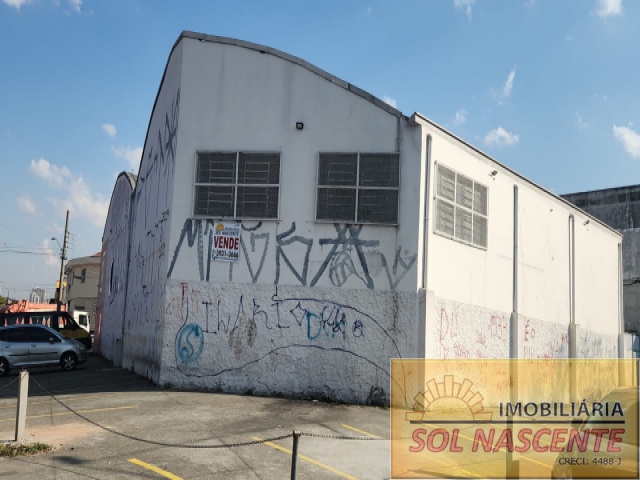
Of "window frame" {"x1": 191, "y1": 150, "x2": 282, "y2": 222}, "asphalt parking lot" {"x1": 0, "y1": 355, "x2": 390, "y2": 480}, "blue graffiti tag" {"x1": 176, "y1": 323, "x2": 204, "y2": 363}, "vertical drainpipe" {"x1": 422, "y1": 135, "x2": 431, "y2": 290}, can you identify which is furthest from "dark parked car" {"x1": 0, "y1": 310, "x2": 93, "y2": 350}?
"vertical drainpipe" {"x1": 422, "y1": 135, "x2": 431, "y2": 290}

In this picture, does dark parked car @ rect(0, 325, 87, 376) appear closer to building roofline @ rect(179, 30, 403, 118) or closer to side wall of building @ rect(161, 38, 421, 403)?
side wall of building @ rect(161, 38, 421, 403)

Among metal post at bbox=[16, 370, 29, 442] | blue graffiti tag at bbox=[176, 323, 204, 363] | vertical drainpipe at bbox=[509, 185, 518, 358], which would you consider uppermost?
vertical drainpipe at bbox=[509, 185, 518, 358]

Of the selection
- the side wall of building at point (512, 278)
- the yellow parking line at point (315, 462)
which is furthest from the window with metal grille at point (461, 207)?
the yellow parking line at point (315, 462)

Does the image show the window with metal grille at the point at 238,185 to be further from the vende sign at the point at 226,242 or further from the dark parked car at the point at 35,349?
the dark parked car at the point at 35,349

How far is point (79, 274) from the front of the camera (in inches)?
2306

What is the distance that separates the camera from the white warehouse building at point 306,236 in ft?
43.0

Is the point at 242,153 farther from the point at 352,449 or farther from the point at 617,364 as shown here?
the point at 617,364

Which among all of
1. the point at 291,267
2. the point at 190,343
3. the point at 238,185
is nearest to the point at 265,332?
the point at 291,267

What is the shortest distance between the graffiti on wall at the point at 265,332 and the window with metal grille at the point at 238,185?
75.1 inches

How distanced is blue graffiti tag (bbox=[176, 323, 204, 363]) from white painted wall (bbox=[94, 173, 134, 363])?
9145 millimetres

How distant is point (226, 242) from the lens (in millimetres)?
13727

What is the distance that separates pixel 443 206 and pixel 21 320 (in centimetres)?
2056

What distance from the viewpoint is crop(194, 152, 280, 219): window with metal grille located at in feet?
45.3

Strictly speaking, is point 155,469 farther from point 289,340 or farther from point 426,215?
point 426,215
